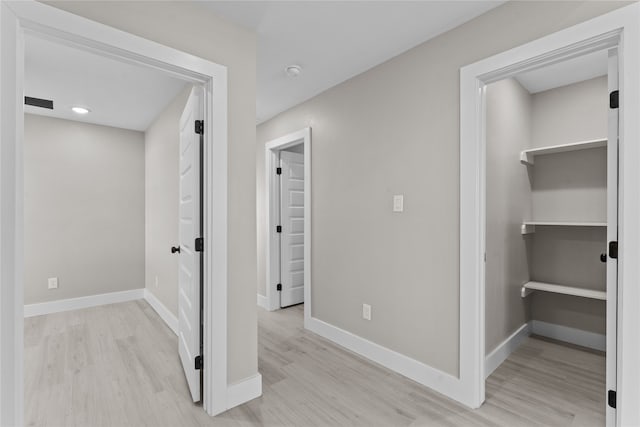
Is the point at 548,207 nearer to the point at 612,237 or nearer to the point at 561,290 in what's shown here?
the point at 561,290

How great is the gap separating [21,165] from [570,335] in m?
4.19

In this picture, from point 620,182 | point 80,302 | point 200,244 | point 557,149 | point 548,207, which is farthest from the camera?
point 80,302

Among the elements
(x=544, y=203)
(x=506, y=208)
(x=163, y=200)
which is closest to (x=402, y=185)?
(x=506, y=208)

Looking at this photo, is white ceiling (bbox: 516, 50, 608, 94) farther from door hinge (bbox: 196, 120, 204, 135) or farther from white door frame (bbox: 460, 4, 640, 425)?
door hinge (bbox: 196, 120, 204, 135)

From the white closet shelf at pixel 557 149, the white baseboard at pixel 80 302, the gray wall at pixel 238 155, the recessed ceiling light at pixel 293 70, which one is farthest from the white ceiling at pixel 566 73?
the white baseboard at pixel 80 302

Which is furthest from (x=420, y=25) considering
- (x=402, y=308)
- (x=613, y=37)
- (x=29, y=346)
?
(x=29, y=346)

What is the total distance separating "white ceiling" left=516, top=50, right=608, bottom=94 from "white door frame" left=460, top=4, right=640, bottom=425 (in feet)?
3.03

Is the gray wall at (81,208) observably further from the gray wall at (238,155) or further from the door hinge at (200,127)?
the gray wall at (238,155)

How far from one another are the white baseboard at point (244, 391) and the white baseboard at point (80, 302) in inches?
125

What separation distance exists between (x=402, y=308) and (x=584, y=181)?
215 cm

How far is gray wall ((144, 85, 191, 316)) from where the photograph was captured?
10.4ft

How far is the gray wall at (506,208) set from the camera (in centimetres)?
248

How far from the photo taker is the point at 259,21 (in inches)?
76.5

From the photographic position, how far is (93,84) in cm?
285
